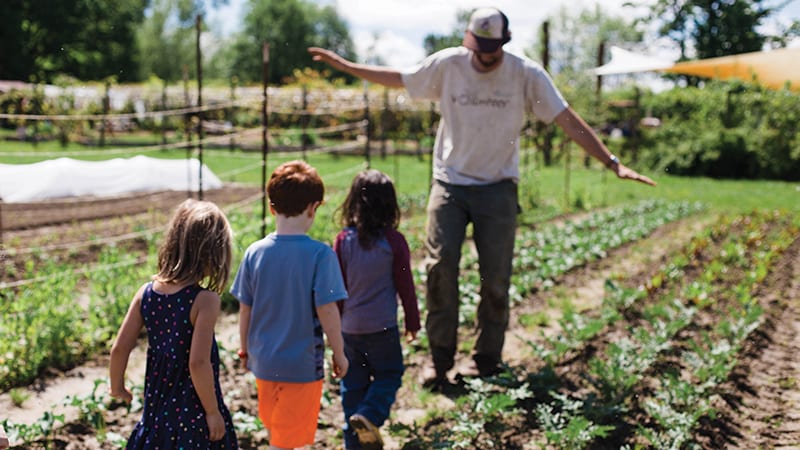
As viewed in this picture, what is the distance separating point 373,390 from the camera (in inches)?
131

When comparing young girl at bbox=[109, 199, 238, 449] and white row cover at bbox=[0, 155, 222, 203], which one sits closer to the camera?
young girl at bbox=[109, 199, 238, 449]

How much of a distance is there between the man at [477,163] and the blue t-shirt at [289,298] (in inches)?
54.5

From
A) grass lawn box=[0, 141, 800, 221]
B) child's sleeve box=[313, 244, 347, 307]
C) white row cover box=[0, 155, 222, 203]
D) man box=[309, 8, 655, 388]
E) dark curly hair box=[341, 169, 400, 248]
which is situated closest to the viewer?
child's sleeve box=[313, 244, 347, 307]

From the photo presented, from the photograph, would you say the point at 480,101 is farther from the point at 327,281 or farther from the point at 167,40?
the point at 167,40

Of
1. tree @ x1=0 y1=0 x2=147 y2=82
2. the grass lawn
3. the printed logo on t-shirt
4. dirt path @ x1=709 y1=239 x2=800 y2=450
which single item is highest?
tree @ x1=0 y1=0 x2=147 y2=82

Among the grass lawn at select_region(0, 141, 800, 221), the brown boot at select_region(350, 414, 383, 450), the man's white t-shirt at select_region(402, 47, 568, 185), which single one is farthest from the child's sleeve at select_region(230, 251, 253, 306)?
the grass lawn at select_region(0, 141, 800, 221)

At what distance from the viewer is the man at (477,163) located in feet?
13.6

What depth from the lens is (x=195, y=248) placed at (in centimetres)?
240

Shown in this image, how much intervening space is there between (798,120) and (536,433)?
20.5 meters

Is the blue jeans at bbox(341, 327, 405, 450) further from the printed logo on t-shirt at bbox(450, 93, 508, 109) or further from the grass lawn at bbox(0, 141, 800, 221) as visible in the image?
the grass lawn at bbox(0, 141, 800, 221)

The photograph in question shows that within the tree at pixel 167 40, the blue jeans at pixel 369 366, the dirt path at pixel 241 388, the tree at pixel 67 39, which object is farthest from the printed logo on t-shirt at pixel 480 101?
the tree at pixel 167 40

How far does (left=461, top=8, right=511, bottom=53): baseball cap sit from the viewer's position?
393 centimetres

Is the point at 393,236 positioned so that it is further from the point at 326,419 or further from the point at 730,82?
the point at 730,82

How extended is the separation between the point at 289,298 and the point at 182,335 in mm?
502
